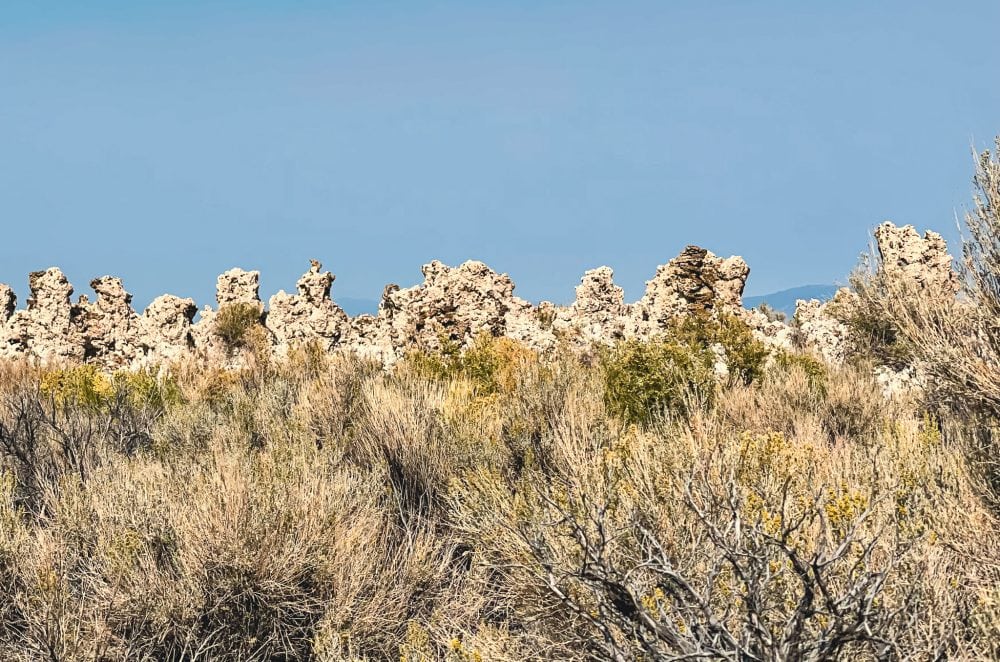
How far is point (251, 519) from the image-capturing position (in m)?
6.02

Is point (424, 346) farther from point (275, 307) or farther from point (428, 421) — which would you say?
point (428, 421)

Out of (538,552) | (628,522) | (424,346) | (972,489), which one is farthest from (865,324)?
(538,552)

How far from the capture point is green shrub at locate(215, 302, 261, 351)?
72.6 feet

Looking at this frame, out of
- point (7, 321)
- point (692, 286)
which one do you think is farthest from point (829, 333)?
point (7, 321)

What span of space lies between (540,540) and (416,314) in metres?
15.1

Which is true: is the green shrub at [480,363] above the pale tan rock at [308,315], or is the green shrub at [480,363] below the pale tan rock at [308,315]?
below

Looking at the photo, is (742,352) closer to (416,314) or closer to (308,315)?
(416,314)

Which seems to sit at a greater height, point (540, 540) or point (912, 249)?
point (912, 249)

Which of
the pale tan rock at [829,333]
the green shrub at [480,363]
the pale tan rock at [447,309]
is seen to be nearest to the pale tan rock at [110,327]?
the pale tan rock at [447,309]

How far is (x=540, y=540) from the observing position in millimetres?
4773

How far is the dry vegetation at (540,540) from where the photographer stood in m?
3.82

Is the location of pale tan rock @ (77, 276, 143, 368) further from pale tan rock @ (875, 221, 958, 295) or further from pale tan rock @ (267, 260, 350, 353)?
pale tan rock @ (875, 221, 958, 295)

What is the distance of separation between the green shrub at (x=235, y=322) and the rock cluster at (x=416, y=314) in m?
0.16

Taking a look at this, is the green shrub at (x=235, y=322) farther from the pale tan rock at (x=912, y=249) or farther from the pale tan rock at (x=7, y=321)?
the pale tan rock at (x=912, y=249)
